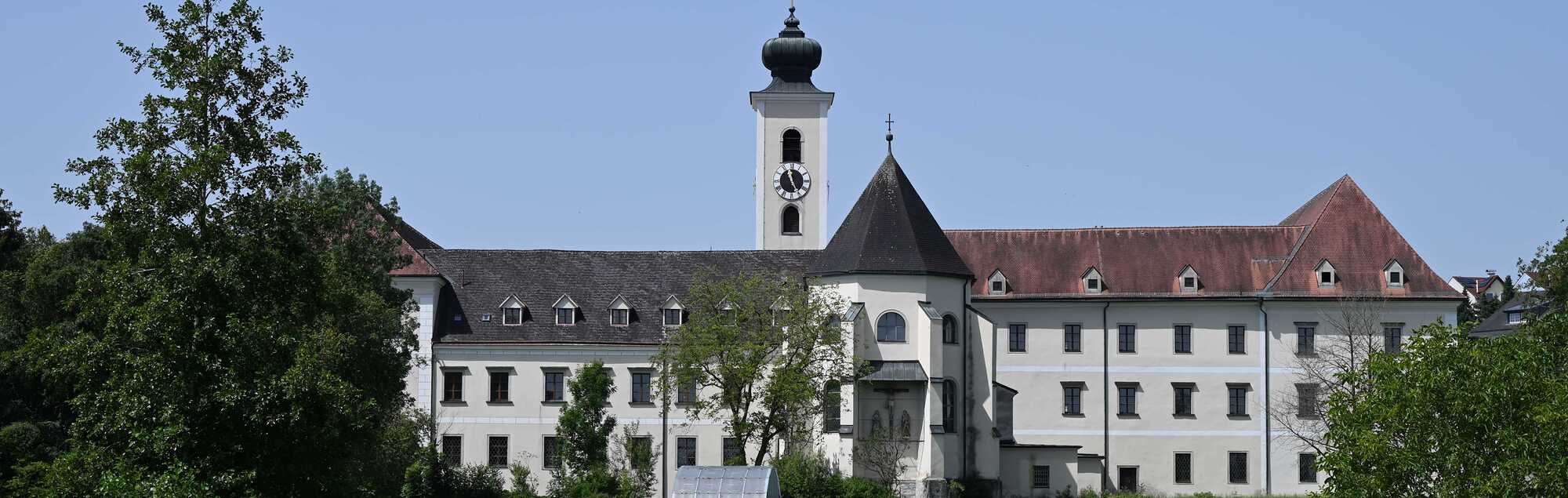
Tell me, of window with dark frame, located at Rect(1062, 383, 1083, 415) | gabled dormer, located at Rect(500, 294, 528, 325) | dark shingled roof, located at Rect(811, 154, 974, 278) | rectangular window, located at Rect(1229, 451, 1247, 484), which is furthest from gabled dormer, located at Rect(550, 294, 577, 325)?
rectangular window, located at Rect(1229, 451, 1247, 484)

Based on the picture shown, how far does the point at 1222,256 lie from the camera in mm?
65312

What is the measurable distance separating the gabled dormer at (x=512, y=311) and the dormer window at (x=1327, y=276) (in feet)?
88.6

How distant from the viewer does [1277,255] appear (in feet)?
213

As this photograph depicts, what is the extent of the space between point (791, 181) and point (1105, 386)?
21.0 m

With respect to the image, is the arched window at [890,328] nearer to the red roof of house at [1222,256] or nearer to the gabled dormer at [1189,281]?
the red roof of house at [1222,256]

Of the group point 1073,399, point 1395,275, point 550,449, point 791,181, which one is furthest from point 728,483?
point 791,181

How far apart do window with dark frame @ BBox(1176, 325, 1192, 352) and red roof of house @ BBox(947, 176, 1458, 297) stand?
47.0 inches

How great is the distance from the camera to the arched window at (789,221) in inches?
3172

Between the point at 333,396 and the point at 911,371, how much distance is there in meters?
26.3

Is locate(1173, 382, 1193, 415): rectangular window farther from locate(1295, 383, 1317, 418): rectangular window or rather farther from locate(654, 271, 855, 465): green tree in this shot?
locate(654, 271, 855, 465): green tree

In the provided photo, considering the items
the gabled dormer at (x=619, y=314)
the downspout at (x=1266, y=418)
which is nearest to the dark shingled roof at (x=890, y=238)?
the gabled dormer at (x=619, y=314)

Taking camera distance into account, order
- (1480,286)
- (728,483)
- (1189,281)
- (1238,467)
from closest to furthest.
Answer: (728,483), (1238,467), (1189,281), (1480,286)

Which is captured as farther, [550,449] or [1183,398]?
[1183,398]

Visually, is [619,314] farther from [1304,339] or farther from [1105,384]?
[1304,339]
